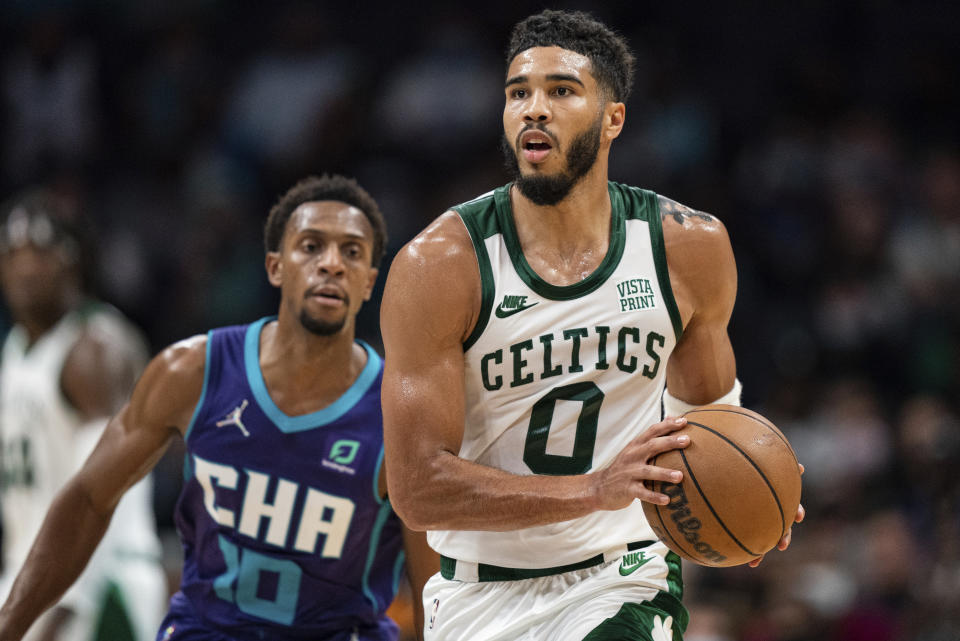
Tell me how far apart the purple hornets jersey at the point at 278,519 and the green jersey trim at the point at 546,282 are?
1057 millimetres

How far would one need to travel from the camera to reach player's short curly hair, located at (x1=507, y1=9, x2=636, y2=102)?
3844mm

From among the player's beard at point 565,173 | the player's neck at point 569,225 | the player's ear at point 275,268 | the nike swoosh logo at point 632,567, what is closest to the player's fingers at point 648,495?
the nike swoosh logo at point 632,567

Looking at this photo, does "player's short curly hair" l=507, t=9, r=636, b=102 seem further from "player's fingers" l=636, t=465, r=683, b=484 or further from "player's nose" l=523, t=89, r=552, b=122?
"player's fingers" l=636, t=465, r=683, b=484

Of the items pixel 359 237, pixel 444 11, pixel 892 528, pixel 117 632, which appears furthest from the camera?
pixel 444 11

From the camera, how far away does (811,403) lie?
9242 millimetres

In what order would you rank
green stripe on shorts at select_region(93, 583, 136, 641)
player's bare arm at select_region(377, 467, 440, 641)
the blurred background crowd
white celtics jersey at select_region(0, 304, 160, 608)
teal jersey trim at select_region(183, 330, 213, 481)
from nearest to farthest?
player's bare arm at select_region(377, 467, 440, 641) < teal jersey trim at select_region(183, 330, 213, 481) < green stripe on shorts at select_region(93, 583, 136, 641) < white celtics jersey at select_region(0, 304, 160, 608) < the blurred background crowd

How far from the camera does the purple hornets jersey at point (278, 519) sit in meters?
4.44

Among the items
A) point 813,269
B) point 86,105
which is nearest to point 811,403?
point 813,269

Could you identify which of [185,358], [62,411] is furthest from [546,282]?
[62,411]

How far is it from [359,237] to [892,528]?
4718 millimetres

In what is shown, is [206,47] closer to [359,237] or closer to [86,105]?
[86,105]

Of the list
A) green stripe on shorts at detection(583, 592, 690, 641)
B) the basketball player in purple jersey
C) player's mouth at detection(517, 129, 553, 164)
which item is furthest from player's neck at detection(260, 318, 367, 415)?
green stripe on shorts at detection(583, 592, 690, 641)

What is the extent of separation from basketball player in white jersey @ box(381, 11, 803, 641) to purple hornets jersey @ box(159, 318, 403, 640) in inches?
23.1

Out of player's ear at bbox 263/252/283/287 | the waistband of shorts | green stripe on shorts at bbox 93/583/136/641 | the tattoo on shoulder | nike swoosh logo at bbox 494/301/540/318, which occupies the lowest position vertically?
green stripe on shorts at bbox 93/583/136/641
